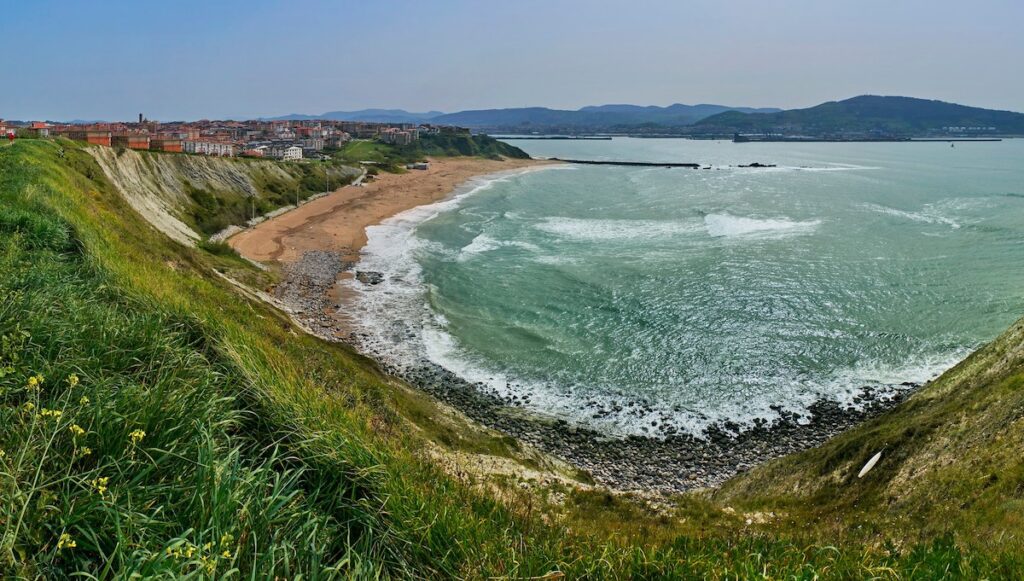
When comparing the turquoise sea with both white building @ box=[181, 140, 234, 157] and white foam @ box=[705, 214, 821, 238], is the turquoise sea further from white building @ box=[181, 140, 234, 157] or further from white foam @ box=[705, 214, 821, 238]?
white building @ box=[181, 140, 234, 157]

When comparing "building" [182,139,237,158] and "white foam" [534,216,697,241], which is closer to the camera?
"white foam" [534,216,697,241]

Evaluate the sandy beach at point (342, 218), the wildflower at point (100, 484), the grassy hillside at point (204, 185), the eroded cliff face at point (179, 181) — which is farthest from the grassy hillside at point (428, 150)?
the wildflower at point (100, 484)

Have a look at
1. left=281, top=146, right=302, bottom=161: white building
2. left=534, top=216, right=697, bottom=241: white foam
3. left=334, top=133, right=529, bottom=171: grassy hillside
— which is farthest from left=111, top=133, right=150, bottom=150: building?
left=281, top=146, right=302, bottom=161: white building

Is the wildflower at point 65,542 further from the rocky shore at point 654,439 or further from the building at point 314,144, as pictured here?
the building at point 314,144

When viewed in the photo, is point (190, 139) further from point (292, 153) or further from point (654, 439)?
point (654, 439)

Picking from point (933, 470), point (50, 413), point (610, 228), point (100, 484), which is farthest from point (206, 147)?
point (933, 470)

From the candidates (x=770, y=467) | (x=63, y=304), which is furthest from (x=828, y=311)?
(x=63, y=304)
